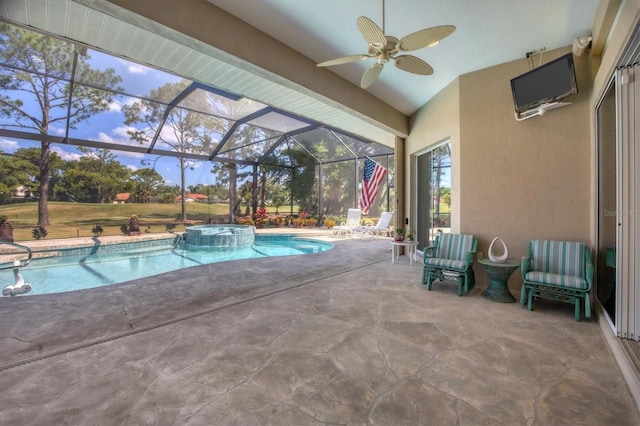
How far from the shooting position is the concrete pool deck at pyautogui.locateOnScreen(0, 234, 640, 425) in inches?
64.6

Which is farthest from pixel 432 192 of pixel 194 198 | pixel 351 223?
pixel 194 198

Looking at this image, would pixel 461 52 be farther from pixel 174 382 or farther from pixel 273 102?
pixel 174 382

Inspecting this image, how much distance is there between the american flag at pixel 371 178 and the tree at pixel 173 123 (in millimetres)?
6003

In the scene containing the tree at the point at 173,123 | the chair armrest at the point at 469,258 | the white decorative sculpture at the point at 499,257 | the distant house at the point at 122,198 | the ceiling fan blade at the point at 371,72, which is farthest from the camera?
the distant house at the point at 122,198

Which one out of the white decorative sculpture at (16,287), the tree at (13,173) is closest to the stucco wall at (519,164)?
the white decorative sculpture at (16,287)

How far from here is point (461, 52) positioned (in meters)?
3.82

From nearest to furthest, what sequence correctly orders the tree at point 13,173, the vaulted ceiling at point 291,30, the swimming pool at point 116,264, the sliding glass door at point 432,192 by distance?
the vaulted ceiling at point 291,30 → the swimming pool at point 116,264 → the sliding glass door at point 432,192 → the tree at point 13,173

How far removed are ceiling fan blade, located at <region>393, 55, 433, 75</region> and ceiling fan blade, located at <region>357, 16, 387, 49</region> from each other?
1.18ft

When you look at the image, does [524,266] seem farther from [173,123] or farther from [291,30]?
[173,123]

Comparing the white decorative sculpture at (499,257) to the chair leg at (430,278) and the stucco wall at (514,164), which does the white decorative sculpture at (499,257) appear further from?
the chair leg at (430,278)

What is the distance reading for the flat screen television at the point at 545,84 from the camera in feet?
10.9

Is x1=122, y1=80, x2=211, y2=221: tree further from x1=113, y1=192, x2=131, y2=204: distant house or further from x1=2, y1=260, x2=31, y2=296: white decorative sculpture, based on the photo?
x1=2, y1=260, x2=31, y2=296: white decorative sculpture

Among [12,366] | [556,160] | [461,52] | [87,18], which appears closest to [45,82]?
[87,18]

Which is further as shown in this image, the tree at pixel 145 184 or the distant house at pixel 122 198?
the tree at pixel 145 184
